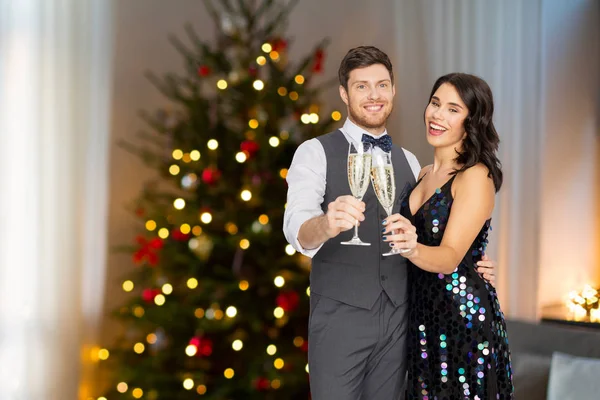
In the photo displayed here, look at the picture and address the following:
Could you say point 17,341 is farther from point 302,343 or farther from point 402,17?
point 402,17

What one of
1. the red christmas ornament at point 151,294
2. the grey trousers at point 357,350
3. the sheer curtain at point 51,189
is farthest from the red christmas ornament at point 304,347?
the grey trousers at point 357,350

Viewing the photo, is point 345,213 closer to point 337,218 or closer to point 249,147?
point 337,218

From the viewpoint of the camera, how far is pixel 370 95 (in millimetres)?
1739

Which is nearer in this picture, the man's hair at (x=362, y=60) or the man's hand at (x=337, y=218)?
the man's hand at (x=337, y=218)

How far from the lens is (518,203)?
10.9 ft

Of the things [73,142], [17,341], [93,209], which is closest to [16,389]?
[17,341]

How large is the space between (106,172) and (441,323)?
7.57ft

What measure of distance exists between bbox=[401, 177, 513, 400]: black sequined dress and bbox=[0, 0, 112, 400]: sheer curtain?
212 cm

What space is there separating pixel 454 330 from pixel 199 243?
5.20 ft

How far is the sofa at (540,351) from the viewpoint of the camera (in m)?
2.54

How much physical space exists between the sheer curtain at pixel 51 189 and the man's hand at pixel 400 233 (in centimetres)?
227

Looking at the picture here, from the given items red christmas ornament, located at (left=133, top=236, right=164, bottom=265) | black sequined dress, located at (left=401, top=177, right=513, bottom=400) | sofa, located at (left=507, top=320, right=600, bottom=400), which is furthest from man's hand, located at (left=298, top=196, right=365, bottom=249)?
red christmas ornament, located at (left=133, top=236, right=164, bottom=265)

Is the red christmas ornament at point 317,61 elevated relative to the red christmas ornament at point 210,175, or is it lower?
elevated

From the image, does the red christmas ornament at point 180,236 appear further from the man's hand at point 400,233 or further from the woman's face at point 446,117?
the man's hand at point 400,233
